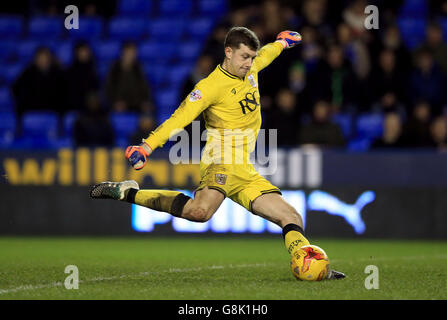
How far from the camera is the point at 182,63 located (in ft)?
50.4

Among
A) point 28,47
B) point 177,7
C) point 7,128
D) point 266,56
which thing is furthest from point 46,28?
point 266,56

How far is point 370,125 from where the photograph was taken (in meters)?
12.9

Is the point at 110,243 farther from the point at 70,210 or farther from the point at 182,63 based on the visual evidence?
the point at 182,63

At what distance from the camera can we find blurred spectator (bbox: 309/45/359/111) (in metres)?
12.7

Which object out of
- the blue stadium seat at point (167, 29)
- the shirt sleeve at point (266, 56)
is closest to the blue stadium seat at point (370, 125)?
the blue stadium seat at point (167, 29)

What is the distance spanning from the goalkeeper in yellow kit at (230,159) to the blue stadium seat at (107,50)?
8.56 metres

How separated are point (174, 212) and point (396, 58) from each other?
6787 mm

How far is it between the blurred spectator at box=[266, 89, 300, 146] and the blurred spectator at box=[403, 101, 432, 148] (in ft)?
4.99

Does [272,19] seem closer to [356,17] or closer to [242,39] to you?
[356,17]

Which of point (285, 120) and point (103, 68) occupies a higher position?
point (103, 68)

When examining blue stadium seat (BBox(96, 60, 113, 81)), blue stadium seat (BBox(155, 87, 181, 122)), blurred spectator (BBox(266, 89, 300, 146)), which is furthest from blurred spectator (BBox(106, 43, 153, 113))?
blurred spectator (BBox(266, 89, 300, 146))

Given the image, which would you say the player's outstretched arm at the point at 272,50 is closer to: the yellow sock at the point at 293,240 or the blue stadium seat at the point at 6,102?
the yellow sock at the point at 293,240

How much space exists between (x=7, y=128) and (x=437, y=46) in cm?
692

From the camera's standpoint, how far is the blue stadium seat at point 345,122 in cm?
1299
